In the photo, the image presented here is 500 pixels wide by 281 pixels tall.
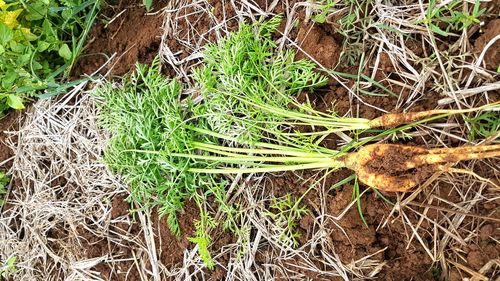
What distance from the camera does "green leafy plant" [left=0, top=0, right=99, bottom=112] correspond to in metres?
2.10

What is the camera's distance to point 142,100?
189 cm

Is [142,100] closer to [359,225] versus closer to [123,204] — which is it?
[123,204]

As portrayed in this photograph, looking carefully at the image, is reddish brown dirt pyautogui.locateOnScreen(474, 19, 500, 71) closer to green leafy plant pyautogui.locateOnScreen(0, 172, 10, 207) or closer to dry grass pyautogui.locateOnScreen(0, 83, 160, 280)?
dry grass pyautogui.locateOnScreen(0, 83, 160, 280)

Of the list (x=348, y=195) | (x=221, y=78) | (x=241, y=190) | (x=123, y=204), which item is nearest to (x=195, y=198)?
(x=241, y=190)

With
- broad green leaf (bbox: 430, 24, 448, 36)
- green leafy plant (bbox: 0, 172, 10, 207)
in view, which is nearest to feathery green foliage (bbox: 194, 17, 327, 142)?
broad green leaf (bbox: 430, 24, 448, 36)

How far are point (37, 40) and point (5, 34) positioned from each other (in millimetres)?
188

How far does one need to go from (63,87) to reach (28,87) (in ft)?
0.52

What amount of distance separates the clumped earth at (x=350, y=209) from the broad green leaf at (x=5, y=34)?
44 centimetres

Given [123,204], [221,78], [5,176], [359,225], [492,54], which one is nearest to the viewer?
[492,54]

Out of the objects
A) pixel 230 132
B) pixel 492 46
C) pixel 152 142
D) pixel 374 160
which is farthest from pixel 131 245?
pixel 492 46

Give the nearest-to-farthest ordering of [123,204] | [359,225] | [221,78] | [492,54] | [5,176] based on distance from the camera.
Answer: [492,54]
[359,225]
[221,78]
[123,204]
[5,176]

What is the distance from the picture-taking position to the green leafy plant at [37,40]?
2098mm

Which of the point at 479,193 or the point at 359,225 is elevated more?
the point at 479,193

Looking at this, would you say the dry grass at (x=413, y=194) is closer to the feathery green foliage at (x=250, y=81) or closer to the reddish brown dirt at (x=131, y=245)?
the feathery green foliage at (x=250, y=81)
